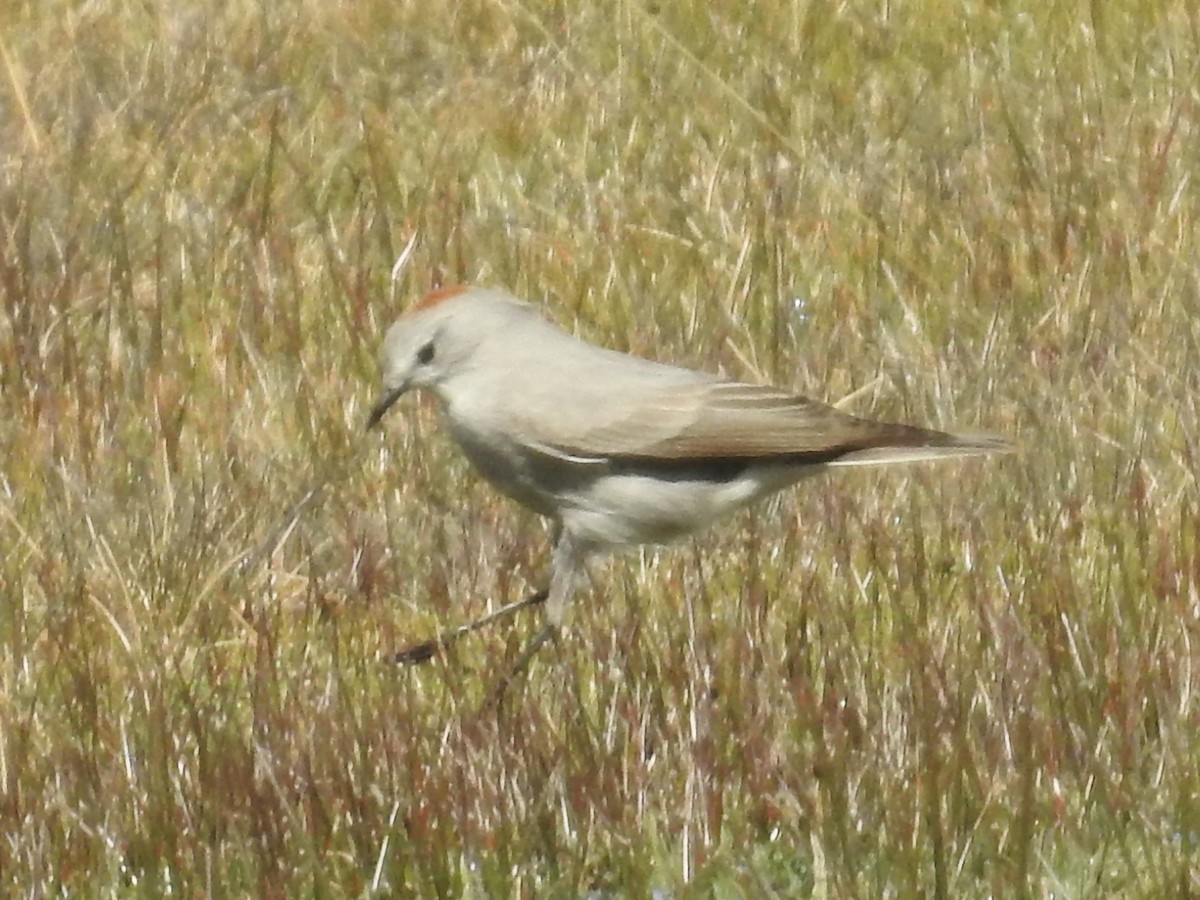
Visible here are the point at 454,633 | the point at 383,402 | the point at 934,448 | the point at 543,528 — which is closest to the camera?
the point at 454,633

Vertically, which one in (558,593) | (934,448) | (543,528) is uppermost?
(934,448)

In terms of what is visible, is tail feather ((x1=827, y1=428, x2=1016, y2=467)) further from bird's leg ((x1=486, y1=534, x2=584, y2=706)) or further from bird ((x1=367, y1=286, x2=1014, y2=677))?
bird's leg ((x1=486, y1=534, x2=584, y2=706))

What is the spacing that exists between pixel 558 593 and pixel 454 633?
0.32 meters

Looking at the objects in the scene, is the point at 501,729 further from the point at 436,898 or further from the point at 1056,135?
the point at 1056,135

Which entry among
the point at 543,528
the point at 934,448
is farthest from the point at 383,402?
the point at 934,448

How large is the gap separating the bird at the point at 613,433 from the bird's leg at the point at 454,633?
3cm

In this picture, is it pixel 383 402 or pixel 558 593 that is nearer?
pixel 558 593

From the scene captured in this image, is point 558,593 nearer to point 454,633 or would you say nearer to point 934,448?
point 454,633

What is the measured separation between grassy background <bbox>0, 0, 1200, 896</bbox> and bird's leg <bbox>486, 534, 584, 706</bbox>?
2.2 inches

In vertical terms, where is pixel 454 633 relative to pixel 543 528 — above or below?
above

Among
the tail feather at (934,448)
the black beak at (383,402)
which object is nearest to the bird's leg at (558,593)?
the black beak at (383,402)

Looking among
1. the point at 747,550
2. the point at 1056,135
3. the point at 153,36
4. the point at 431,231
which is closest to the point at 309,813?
the point at 747,550

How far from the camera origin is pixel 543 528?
6281 millimetres

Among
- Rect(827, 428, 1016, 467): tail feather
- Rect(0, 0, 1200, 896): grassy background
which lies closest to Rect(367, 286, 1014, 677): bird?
Rect(827, 428, 1016, 467): tail feather
